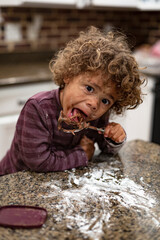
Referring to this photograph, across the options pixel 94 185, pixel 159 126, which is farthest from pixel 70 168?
pixel 159 126

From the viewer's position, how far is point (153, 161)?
1067mm

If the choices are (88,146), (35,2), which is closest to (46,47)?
(35,2)

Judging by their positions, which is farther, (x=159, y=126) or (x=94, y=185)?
(x=159, y=126)

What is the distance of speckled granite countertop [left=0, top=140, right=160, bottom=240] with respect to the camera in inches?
26.4

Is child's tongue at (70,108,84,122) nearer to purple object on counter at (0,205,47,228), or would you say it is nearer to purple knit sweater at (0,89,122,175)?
purple knit sweater at (0,89,122,175)

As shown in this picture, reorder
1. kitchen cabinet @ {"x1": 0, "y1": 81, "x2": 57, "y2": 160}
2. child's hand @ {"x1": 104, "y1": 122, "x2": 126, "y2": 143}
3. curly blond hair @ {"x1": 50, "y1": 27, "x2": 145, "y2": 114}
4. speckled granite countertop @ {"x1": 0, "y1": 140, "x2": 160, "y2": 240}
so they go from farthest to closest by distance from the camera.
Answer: kitchen cabinet @ {"x1": 0, "y1": 81, "x2": 57, "y2": 160}
child's hand @ {"x1": 104, "y1": 122, "x2": 126, "y2": 143}
curly blond hair @ {"x1": 50, "y1": 27, "x2": 145, "y2": 114}
speckled granite countertop @ {"x1": 0, "y1": 140, "x2": 160, "y2": 240}

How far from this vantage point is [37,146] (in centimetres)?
97

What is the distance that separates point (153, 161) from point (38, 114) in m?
0.43

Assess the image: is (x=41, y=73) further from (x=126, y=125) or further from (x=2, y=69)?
(x=126, y=125)

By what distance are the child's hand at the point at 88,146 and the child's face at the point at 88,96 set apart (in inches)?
5.8

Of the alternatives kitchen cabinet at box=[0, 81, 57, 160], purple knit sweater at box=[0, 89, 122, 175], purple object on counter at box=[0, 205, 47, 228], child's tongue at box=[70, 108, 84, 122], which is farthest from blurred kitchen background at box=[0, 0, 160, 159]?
purple object on counter at box=[0, 205, 47, 228]

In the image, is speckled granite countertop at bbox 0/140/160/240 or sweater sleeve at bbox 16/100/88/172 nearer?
speckled granite countertop at bbox 0/140/160/240

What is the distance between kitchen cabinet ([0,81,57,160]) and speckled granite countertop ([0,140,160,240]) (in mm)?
1197

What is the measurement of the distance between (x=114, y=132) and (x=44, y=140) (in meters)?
0.25
